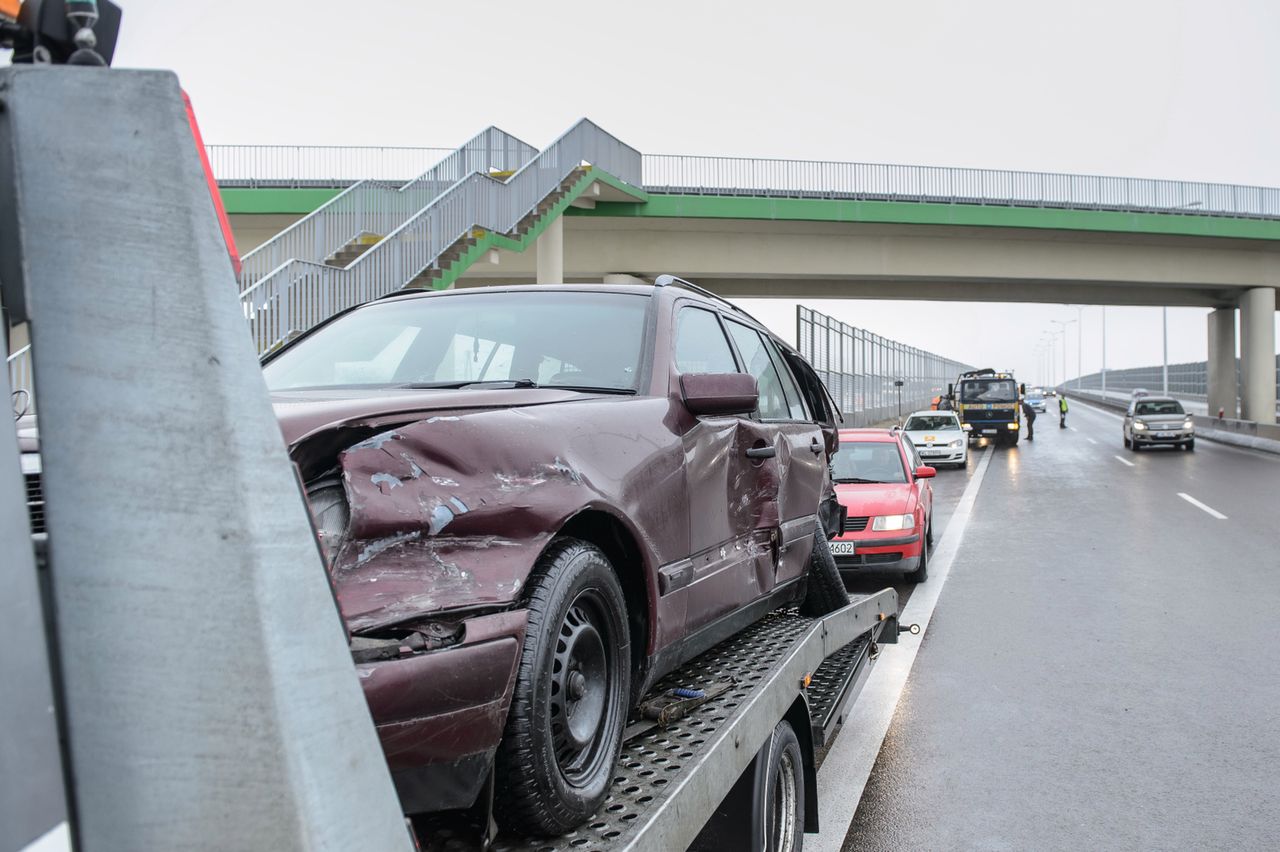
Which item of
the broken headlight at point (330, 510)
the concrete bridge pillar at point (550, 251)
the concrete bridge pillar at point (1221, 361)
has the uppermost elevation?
the concrete bridge pillar at point (550, 251)

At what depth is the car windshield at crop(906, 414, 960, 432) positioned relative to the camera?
87.4 feet

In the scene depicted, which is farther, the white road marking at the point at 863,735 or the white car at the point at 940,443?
the white car at the point at 940,443

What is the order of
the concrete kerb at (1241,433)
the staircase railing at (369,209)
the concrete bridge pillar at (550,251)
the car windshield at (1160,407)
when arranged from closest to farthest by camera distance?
the staircase railing at (369,209) → the concrete bridge pillar at (550,251) → the concrete kerb at (1241,433) → the car windshield at (1160,407)

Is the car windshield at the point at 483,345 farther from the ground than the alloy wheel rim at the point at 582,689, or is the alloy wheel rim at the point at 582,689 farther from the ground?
the car windshield at the point at 483,345

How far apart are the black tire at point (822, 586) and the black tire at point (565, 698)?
2.54m

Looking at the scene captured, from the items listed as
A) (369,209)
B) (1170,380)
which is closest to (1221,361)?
(369,209)

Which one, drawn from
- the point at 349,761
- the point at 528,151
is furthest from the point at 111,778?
the point at 528,151

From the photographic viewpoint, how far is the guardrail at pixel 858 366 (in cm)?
3130

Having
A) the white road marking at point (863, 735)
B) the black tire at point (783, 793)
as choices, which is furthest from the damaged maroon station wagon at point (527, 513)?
the white road marking at point (863, 735)

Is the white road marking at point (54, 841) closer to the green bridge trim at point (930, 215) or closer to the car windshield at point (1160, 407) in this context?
the green bridge trim at point (930, 215)

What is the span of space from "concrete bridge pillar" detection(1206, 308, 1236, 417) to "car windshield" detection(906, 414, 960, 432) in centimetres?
2217

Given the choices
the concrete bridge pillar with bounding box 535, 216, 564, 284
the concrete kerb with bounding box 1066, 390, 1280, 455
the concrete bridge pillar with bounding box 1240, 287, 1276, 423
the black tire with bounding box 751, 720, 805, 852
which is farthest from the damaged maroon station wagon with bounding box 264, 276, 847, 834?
the concrete bridge pillar with bounding box 1240, 287, 1276, 423

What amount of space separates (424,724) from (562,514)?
61cm

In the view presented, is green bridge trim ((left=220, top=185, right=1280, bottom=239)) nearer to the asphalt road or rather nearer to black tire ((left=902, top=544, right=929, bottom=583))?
black tire ((left=902, top=544, right=929, bottom=583))
